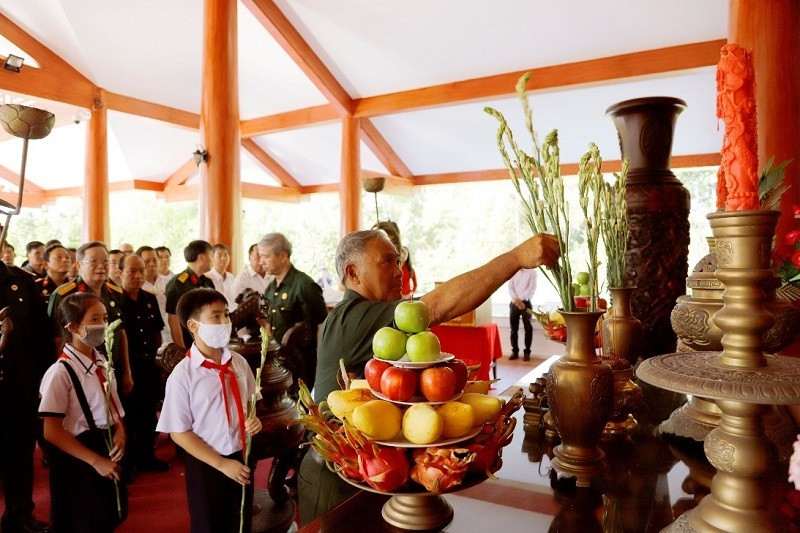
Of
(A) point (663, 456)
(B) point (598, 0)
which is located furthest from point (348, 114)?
(A) point (663, 456)

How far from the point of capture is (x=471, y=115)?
6.55 metres

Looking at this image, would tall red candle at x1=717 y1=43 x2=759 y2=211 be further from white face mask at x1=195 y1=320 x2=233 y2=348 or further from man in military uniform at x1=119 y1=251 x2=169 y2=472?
man in military uniform at x1=119 y1=251 x2=169 y2=472

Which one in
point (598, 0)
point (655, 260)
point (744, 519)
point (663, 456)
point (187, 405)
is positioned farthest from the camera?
point (598, 0)

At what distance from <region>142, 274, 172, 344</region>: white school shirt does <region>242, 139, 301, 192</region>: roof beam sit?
11.8 feet

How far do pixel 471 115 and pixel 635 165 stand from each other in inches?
204

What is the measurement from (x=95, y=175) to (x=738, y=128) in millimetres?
6723

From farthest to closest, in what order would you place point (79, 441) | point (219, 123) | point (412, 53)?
point (412, 53) < point (219, 123) < point (79, 441)

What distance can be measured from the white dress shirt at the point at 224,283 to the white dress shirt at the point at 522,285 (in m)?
3.22

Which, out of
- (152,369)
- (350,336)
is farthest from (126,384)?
(350,336)

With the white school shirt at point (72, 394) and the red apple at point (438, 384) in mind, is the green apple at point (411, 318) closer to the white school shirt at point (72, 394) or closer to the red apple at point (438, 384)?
the red apple at point (438, 384)

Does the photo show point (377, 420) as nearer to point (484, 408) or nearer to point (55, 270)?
point (484, 408)

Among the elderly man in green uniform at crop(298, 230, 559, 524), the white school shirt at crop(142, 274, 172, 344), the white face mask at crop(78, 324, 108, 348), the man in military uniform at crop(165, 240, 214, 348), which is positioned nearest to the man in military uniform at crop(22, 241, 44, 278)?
the white school shirt at crop(142, 274, 172, 344)

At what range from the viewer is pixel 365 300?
123 cm

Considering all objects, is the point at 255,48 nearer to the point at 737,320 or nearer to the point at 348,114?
the point at 348,114
